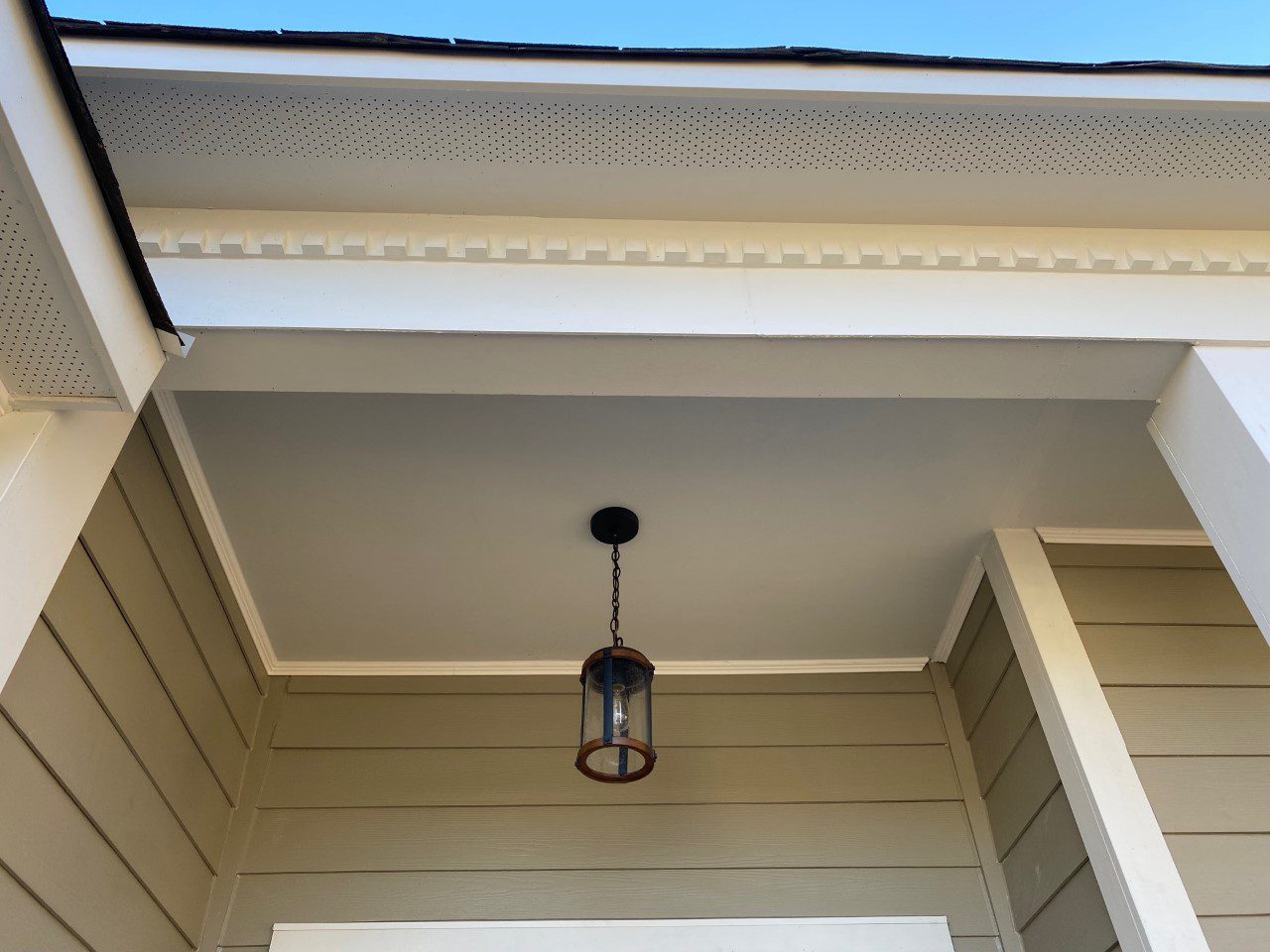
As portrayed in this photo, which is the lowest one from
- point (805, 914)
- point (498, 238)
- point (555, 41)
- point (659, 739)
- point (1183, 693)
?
point (805, 914)

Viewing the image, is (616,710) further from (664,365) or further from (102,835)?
(102,835)

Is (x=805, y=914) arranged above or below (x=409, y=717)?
below

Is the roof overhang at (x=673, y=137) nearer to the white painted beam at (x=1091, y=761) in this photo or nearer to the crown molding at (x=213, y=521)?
the crown molding at (x=213, y=521)

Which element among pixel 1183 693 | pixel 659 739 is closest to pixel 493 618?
pixel 659 739

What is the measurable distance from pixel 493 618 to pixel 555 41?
173 cm

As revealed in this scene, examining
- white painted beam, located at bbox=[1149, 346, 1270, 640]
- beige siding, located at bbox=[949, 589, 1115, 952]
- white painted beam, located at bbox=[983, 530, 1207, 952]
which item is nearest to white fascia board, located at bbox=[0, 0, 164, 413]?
white painted beam, located at bbox=[1149, 346, 1270, 640]

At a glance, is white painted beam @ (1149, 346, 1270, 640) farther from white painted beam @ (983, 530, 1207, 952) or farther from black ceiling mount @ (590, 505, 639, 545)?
black ceiling mount @ (590, 505, 639, 545)

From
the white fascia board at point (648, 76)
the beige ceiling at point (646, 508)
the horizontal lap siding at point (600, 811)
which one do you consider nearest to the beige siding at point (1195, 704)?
the beige ceiling at point (646, 508)

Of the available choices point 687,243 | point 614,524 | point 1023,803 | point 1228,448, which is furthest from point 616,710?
point 1228,448

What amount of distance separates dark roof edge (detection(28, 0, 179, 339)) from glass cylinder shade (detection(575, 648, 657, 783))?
44.9 inches

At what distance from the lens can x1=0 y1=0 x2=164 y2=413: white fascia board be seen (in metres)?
1.19

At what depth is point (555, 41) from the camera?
1721mm

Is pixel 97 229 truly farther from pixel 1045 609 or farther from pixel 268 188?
pixel 1045 609

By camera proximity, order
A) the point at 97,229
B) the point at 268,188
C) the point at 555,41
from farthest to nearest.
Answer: the point at 268,188
the point at 555,41
the point at 97,229
